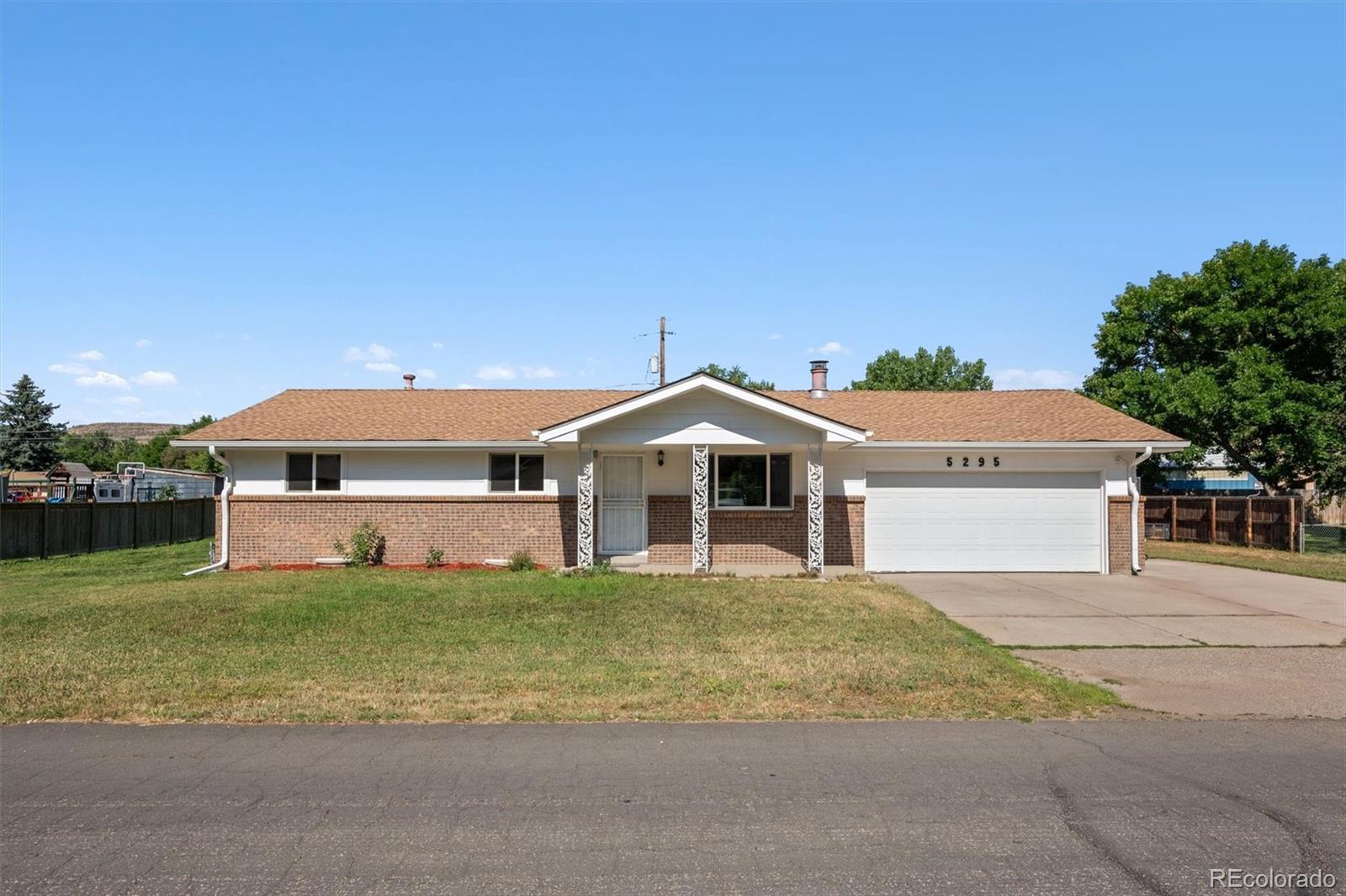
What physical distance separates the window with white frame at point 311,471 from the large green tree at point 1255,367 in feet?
90.4

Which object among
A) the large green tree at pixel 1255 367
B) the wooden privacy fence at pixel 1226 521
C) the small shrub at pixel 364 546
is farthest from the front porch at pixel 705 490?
the large green tree at pixel 1255 367

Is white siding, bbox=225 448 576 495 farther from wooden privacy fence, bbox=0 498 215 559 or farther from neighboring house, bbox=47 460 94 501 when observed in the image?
neighboring house, bbox=47 460 94 501

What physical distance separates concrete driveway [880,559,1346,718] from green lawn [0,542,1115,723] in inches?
27.9

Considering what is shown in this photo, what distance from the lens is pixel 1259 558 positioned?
21.9 metres

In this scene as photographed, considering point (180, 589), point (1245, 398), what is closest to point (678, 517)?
point (180, 589)

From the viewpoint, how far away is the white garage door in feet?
58.3

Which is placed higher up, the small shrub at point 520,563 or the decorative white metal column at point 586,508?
the decorative white metal column at point 586,508

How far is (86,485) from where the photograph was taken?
142ft

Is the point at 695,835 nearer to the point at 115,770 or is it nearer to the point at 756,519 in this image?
the point at 115,770

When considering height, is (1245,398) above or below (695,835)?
above

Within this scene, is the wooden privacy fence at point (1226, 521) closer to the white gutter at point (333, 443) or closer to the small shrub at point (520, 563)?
the small shrub at point (520, 563)

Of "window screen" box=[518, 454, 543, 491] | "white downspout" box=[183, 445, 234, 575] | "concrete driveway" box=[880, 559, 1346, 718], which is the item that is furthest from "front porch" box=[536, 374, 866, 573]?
"white downspout" box=[183, 445, 234, 575]

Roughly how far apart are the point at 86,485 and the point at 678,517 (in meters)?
37.9

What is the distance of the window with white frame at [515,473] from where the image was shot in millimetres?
18000
